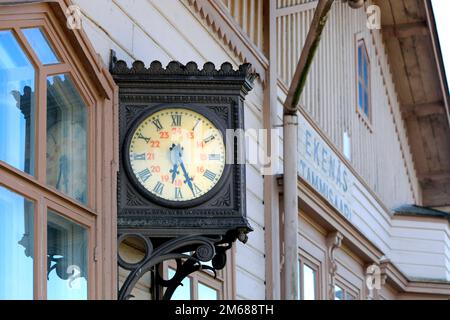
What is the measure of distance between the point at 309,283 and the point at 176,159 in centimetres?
679

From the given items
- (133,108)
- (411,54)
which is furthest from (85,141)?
(411,54)

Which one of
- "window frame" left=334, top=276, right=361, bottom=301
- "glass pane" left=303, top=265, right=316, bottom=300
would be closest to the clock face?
"glass pane" left=303, top=265, right=316, bottom=300

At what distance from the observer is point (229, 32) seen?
12.7 m

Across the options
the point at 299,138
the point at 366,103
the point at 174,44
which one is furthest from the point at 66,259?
the point at 366,103

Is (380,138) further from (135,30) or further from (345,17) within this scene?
(135,30)

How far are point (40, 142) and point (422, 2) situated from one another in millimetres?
13252

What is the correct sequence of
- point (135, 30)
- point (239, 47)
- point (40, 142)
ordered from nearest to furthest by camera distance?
1. point (40, 142)
2. point (135, 30)
3. point (239, 47)

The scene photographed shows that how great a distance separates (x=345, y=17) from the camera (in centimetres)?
1884

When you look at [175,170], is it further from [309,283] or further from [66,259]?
[309,283]

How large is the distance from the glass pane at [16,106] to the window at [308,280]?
7.27 meters

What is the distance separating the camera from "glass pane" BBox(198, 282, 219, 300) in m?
11.4

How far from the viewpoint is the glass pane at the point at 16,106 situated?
7.78m

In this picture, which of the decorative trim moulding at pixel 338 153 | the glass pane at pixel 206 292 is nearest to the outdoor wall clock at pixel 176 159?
the glass pane at pixel 206 292
